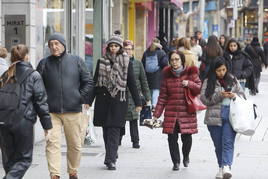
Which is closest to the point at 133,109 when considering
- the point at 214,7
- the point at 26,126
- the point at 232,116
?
the point at 232,116

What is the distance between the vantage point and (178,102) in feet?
33.4

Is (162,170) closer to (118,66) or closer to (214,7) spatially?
(118,66)

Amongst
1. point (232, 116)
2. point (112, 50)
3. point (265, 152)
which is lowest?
point (265, 152)

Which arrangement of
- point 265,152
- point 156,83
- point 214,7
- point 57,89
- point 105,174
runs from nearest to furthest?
point 57,89, point 105,174, point 265,152, point 156,83, point 214,7

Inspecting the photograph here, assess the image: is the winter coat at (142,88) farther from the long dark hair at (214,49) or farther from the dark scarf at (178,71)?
the dark scarf at (178,71)

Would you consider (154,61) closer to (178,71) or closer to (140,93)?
(140,93)

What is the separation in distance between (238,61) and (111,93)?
4651mm

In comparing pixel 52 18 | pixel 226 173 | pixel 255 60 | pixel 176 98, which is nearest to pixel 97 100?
pixel 176 98

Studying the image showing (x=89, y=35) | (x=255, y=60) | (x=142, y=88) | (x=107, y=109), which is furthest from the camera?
(x=255, y=60)

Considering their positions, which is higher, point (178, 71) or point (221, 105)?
point (178, 71)

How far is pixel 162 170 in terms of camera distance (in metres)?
10.4

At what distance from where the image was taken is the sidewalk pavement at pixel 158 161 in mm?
10062

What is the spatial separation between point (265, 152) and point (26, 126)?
550cm

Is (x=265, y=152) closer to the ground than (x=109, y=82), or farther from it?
closer to the ground
